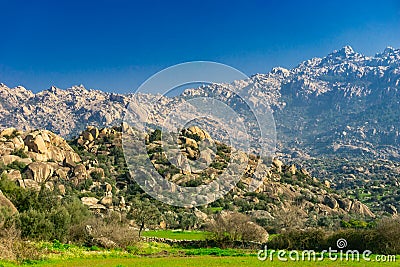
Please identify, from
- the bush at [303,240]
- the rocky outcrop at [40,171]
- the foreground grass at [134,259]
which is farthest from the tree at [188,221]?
the bush at [303,240]

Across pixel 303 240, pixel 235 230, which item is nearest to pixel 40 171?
pixel 235 230

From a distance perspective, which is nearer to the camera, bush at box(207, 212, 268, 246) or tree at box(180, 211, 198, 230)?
bush at box(207, 212, 268, 246)

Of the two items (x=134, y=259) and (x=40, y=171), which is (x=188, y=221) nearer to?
(x=40, y=171)

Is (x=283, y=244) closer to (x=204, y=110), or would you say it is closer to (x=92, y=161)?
(x=204, y=110)

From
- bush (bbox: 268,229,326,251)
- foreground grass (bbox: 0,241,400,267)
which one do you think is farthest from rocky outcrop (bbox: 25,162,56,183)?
bush (bbox: 268,229,326,251)

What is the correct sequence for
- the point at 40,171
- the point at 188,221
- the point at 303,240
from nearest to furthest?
1. the point at 303,240
2. the point at 188,221
3. the point at 40,171

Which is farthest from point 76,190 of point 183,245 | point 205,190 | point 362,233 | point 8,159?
point 362,233

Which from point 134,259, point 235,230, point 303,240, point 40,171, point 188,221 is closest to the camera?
point 134,259

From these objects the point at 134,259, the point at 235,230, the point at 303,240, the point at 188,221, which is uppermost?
the point at 188,221

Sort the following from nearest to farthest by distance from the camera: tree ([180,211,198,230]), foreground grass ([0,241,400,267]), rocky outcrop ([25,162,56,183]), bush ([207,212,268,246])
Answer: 1. foreground grass ([0,241,400,267])
2. bush ([207,212,268,246])
3. tree ([180,211,198,230])
4. rocky outcrop ([25,162,56,183])

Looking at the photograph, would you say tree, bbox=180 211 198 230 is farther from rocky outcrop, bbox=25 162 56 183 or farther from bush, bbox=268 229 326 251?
bush, bbox=268 229 326 251

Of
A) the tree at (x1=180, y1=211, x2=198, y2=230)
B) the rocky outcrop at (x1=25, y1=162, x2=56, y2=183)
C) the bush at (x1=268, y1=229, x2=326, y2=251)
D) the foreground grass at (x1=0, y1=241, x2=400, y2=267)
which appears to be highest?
A: the rocky outcrop at (x1=25, y1=162, x2=56, y2=183)

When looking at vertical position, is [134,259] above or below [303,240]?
below

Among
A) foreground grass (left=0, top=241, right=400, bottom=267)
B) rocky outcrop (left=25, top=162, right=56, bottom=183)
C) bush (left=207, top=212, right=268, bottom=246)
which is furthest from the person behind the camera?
rocky outcrop (left=25, top=162, right=56, bottom=183)
